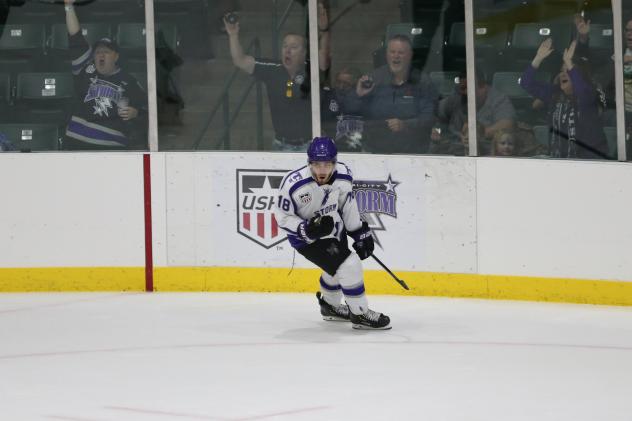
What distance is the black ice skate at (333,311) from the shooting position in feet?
25.2

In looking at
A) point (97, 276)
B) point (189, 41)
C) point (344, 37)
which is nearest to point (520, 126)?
point (344, 37)

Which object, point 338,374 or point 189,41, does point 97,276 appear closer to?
point 189,41

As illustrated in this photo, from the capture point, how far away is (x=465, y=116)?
8516 mm

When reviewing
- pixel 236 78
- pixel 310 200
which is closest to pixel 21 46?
pixel 236 78

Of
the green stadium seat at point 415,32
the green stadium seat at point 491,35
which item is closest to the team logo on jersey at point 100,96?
the green stadium seat at point 415,32

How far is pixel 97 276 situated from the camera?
8820 mm

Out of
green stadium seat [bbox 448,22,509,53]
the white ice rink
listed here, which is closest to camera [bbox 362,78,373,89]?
green stadium seat [bbox 448,22,509,53]

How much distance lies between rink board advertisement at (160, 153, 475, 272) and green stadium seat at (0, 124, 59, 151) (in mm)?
839

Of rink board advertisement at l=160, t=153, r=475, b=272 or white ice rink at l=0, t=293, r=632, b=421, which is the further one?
rink board advertisement at l=160, t=153, r=475, b=272

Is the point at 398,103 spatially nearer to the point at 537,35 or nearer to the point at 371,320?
the point at 537,35

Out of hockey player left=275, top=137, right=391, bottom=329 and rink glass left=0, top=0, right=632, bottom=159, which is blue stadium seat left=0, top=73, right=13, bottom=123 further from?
hockey player left=275, top=137, right=391, bottom=329

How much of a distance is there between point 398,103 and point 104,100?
2.04 metres

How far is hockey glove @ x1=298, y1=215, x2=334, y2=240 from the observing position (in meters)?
7.15

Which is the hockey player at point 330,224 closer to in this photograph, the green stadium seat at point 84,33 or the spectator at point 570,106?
the spectator at point 570,106
